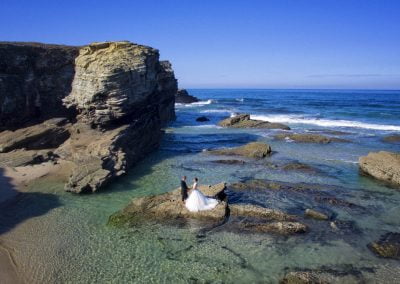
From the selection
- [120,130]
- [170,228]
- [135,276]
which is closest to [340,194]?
[170,228]

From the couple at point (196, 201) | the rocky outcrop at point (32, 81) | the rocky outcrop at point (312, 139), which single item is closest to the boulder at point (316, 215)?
the couple at point (196, 201)

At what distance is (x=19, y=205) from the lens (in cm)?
1853

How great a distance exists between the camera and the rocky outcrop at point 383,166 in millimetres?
22875

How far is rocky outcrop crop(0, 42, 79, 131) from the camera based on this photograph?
99.7ft

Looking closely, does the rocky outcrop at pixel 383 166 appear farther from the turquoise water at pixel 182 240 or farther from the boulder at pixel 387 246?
the boulder at pixel 387 246

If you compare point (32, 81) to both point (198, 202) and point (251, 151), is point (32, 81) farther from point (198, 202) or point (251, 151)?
point (198, 202)

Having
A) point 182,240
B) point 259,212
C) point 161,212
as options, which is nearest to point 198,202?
point 161,212

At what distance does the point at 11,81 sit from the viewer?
99.8ft

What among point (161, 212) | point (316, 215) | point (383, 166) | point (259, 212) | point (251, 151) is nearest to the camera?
point (259, 212)

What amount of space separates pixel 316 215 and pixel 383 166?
29.8 feet

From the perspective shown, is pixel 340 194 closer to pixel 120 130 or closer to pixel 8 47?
pixel 120 130

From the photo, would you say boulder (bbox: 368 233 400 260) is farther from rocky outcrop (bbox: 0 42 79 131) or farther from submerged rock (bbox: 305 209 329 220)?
rocky outcrop (bbox: 0 42 79 131)

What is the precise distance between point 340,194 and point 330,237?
5918 mm

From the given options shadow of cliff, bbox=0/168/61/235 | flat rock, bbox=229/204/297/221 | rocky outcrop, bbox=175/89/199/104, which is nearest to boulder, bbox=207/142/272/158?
flat rock, bbox=229/204/297/221
